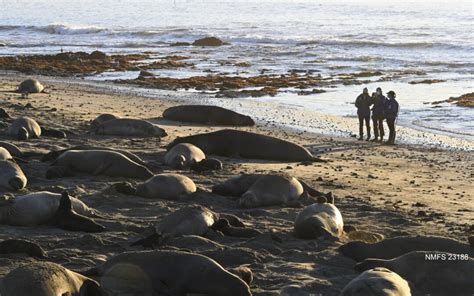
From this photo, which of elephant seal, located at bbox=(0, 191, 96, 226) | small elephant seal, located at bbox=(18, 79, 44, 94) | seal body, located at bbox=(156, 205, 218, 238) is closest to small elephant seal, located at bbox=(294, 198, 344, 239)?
seal body, located at bbox=(156, 205, 218, 238)

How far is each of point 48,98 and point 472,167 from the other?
485 inches

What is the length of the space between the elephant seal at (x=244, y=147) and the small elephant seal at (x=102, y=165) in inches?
106

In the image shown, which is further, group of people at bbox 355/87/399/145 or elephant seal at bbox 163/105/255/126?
elephant seal at bbox 163/105/255/126

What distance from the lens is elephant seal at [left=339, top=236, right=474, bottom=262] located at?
7.48 meters

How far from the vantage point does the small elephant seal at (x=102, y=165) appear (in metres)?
11.2

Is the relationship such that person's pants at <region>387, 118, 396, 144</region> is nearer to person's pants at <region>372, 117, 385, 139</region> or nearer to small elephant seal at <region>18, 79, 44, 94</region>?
person's pants at <region>372, 117, 385, 139</region>

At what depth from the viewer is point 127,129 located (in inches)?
632

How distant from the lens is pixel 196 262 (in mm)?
6293

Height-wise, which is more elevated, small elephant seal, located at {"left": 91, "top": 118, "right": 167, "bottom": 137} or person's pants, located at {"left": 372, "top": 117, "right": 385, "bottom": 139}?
small elephant seal, located at {"left": 91, "top": 118, "right": 167, "bottom": 137}

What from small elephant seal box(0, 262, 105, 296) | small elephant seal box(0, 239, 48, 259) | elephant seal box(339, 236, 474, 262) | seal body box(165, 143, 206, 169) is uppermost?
small elephant seal box(0, 262, 105, 296)

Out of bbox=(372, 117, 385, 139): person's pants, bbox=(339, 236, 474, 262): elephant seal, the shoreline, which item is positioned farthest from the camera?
bbox=(372, 117, 385, 139): person's pants

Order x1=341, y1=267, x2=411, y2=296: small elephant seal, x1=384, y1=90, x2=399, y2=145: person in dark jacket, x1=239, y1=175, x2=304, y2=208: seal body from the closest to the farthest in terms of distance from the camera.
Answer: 1. x1=341, y1=267, x2=411, y2=296: small elephant seal
2. x1=239, y1=175, x2=304, y2=208: seal body
3. x1=384, y1=90, x2=399, y2=145: person in dark jacket

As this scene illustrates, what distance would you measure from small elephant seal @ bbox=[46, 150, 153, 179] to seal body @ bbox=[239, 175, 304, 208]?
1.85 meters

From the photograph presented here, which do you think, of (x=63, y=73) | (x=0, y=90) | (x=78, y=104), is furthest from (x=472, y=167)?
(x=63, y=73)
